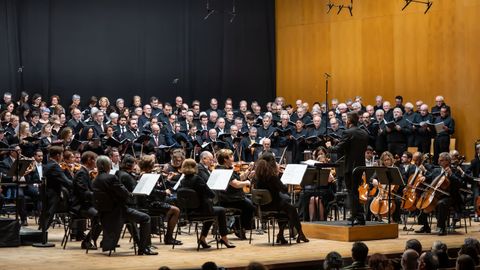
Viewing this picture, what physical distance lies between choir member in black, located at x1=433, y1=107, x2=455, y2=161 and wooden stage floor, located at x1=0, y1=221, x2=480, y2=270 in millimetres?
5723

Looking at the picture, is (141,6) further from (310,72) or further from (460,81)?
(460,81)

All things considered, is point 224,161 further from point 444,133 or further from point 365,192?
point 444,133

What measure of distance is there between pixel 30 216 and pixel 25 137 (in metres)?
1.63

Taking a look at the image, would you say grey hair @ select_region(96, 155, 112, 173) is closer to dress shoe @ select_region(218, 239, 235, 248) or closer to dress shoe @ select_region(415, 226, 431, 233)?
dress shoe @ select_region(218, 239, 235, 248)

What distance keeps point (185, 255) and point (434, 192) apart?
157 inches

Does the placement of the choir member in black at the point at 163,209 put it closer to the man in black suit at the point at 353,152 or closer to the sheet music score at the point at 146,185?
the sheet music score at the point at 146,185

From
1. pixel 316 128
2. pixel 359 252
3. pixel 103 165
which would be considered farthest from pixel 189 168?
pixel 316 128

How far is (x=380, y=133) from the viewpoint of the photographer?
16.9 m

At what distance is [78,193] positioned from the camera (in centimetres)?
1023

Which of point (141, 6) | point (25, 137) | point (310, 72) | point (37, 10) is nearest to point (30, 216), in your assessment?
point (25, 137)

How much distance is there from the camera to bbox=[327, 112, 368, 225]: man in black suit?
1070cm

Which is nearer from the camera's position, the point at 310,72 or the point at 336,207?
the point at 336,207

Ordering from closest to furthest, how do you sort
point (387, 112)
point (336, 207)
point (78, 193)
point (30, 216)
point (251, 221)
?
point (78, 193) → point (251, 221) → point (336, 207) → point (30, 216) → point (387, 112)

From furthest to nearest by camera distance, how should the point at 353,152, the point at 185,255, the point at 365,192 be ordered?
1. the point at 365,192
2. the point at 353,152
3. the point at 185,255
